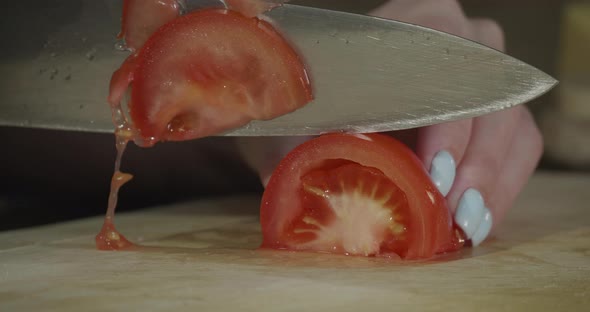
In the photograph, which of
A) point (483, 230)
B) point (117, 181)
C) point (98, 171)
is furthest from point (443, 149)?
point (98, 171)

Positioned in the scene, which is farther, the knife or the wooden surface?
the knife

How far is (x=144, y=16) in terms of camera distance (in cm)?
139

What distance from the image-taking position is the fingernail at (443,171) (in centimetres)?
139

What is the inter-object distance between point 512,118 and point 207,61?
776 mm

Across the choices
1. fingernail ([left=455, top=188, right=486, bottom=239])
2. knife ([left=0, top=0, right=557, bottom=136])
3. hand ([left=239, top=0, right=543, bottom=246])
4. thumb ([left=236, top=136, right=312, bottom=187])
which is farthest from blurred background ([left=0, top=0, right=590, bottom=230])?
fingernail ([left=455, top=188, right=486, bottom=239])

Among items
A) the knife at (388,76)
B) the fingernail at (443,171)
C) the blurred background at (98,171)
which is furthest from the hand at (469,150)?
the blurred background at (98,171)

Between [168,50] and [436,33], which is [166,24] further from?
[436,33]

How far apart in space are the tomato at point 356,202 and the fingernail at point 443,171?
5 centimetres

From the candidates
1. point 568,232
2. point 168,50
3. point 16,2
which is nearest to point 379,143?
point 168,50

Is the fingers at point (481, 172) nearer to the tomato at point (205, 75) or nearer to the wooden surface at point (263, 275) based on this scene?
the wooden surface at point (263, 275)

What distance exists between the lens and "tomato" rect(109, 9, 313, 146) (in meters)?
1.32

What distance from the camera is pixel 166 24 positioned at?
4.40 feet

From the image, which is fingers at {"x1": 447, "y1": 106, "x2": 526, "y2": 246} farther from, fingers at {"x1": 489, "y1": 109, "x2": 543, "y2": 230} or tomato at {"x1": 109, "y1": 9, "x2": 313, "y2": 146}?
tomato at {"x1": 109, "y1": 9, "x2": 313, "y2": 146}

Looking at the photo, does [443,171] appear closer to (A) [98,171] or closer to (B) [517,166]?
(B) [517,166]
